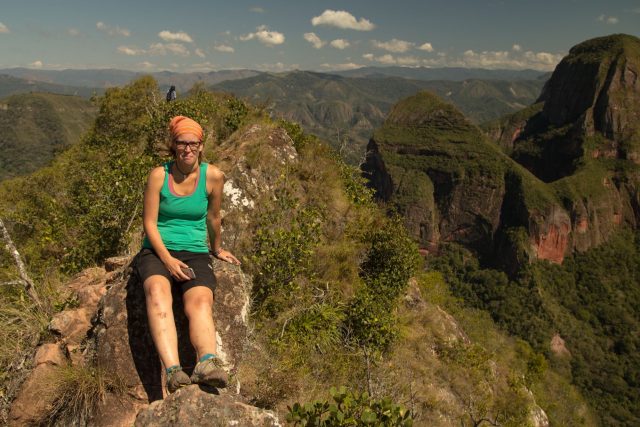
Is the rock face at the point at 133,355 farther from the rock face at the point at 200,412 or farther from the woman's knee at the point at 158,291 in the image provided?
the woman's knee at the point at 158,291

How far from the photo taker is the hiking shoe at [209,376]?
10.7 ft

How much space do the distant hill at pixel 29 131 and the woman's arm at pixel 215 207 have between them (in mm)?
176620

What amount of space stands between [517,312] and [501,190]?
48.0 metres

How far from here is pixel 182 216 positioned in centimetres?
457

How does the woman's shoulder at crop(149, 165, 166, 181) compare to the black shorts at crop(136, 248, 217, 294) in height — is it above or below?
above

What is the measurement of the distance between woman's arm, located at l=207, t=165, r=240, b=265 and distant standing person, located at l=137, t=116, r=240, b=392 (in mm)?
12

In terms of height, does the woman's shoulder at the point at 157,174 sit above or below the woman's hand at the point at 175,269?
above

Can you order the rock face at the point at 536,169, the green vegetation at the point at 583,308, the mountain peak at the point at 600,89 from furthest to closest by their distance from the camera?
1. the mountain peak at the point at 600,89
2. the rock face at the point at 536,169
3. the green vegetation at the point at 583,308

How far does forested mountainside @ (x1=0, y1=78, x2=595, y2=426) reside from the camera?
12.7 feet

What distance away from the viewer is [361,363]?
799 cm

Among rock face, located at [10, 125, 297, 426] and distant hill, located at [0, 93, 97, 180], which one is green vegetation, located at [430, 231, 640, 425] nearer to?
rock face, located at [10, 125, 297, 426]

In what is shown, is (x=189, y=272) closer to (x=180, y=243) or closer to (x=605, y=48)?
(x=180, y=243)

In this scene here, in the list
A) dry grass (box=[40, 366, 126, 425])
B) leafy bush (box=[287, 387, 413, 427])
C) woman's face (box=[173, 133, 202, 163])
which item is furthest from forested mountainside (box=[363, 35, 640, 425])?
woman's face (box=[173, 133, 202, 163])

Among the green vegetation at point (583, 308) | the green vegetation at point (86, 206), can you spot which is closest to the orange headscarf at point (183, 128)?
the green vegetation at point (86, 206)
